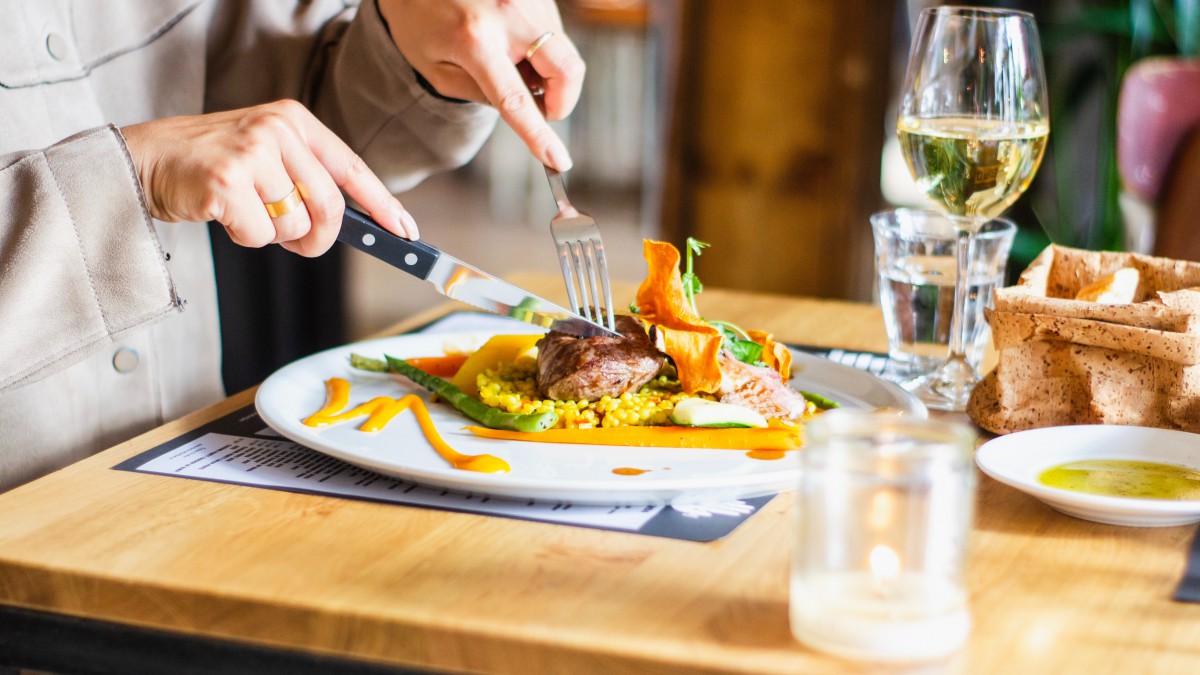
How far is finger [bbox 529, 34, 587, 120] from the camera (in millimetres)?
1433

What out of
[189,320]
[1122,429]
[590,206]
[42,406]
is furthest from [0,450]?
[590,206]

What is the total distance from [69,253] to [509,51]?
61 centimetres

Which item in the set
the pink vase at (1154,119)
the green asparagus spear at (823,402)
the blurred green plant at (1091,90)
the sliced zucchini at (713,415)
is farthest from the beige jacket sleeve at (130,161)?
the blurred green plant at (1091,90)

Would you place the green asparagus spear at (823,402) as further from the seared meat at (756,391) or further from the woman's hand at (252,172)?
the woman's hand at (252,172)

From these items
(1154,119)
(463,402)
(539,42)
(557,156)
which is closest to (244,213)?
(463,402)

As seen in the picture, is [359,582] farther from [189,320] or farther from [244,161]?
[189,320]

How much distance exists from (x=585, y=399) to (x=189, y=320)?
2.70ft

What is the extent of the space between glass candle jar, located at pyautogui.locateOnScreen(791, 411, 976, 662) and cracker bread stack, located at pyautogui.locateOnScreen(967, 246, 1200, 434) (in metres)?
0.47

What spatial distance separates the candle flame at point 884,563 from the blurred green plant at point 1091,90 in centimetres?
275

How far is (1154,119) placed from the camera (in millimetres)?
2869

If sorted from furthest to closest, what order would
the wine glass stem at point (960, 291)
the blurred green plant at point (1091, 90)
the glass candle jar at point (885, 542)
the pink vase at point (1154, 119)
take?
1. the blurred green plant at point (1091, 90)
2. the pink vase at point (1154, 119)
3. the wine glass stem at point (960, 291)
4. the glass candle jar at point (885, 542)

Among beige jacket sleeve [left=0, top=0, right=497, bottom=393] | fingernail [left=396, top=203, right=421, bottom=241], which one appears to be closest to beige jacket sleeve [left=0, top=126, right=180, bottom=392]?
beige jacket sleeve [left=0, top=0, right=497, bottom=393]

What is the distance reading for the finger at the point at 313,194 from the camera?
1093mm

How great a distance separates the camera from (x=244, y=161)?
106 centimetres
